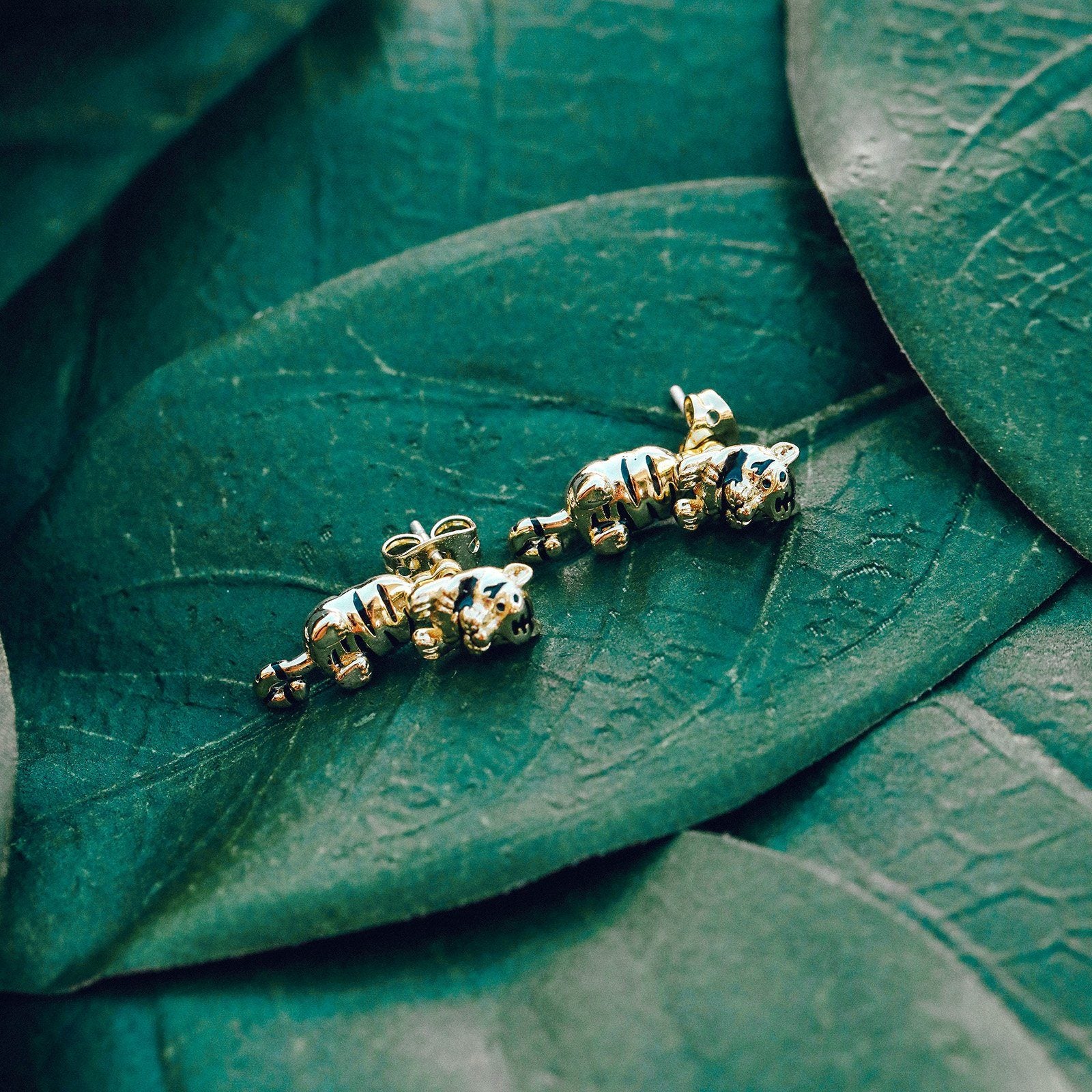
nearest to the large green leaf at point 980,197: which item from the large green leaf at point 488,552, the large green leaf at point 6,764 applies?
the large green leaf at point 488,552

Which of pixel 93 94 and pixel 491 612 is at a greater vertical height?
pixel 93 94

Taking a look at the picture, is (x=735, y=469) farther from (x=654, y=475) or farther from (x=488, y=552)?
(x=488, y=552)

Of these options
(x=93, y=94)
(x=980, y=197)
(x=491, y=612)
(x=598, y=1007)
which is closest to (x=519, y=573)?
(x=491, y=612)

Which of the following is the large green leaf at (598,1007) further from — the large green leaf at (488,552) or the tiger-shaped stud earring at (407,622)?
the tiger-shaped stud earring at (407,622)

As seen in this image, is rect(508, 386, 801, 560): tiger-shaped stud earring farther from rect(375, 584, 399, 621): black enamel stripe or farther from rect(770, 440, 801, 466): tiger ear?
rect(375, 584, 399, 621): black enamel stripe

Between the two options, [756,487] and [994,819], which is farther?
[756,487]

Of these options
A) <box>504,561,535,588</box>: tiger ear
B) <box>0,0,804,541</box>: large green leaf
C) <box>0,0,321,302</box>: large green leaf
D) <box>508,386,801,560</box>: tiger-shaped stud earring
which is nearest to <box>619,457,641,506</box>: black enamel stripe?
<box>508,386,801,560</box>: tiger-shaped stud earring
